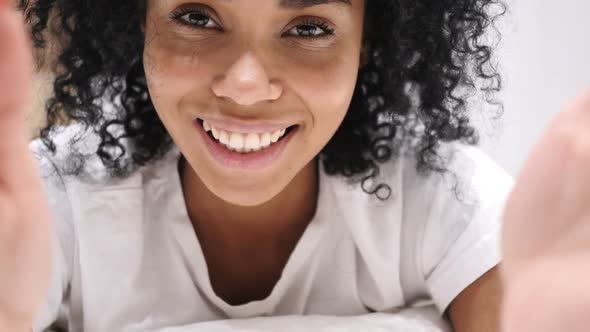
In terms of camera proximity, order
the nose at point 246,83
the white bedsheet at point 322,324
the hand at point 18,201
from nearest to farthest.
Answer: the hand at point 18,201 < the nose at point 246,83 < the white bedsheet at point 322,324

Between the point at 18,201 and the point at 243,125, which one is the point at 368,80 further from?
the point at 18,201

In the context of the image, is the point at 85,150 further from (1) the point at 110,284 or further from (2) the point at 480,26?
(2) the point at 480,26

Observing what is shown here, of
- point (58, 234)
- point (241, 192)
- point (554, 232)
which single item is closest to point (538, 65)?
point (241, 192)

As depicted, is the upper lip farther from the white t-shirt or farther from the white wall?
the white wall

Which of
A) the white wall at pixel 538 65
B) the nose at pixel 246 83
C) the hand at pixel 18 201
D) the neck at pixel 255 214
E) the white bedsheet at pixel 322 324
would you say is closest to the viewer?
the hand at pixel 18 201

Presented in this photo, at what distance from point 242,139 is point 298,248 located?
0.66 feet

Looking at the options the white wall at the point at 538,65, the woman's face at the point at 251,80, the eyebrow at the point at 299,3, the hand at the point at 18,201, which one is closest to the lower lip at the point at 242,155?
the woman's face at the point at 251,80

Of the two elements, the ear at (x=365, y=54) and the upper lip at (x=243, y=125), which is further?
the ear at (x=365, y=54)

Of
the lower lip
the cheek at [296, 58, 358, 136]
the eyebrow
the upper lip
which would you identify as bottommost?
the lower lip

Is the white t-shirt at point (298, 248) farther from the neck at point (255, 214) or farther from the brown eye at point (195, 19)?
the brown eye at point (195, 19)

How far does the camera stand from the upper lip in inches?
31.0

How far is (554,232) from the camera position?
48 centimetres

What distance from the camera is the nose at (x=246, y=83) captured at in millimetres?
738

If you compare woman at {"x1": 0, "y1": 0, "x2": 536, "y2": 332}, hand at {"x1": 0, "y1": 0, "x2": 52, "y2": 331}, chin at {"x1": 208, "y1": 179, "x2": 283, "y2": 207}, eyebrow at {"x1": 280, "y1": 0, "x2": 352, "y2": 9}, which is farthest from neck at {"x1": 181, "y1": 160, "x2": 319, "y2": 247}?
hand at {"x1": 0, "y1": 0, "x2": 52, "y2": 331}
